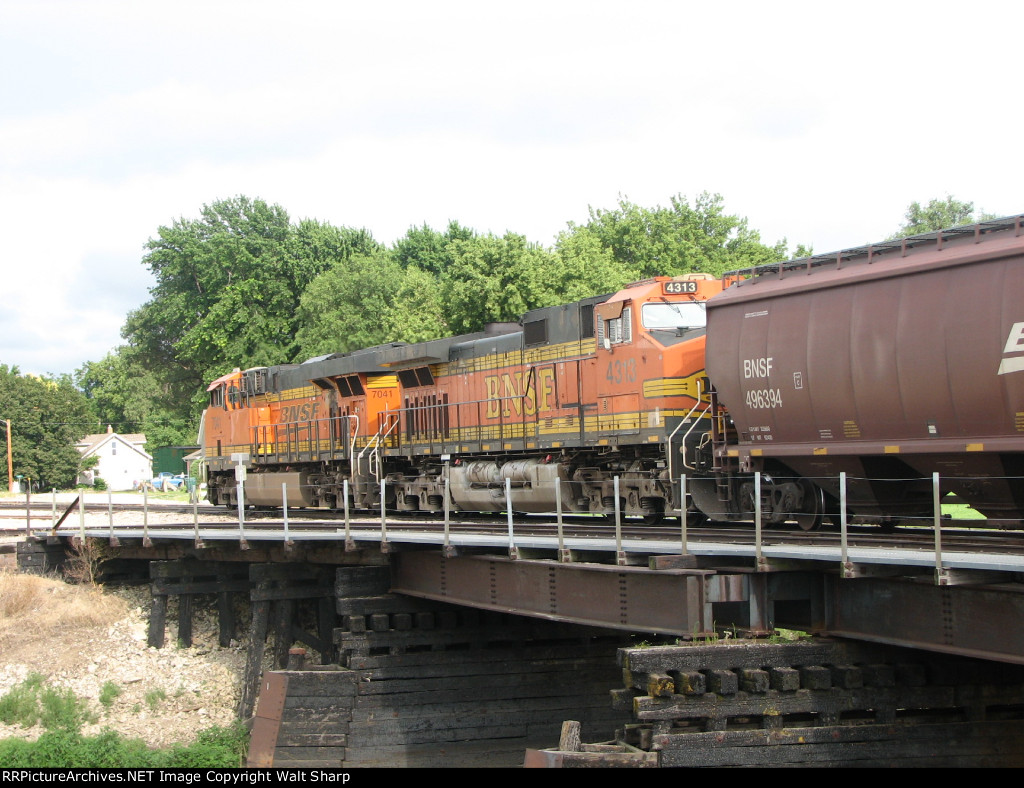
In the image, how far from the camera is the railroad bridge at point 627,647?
10891 millimetres

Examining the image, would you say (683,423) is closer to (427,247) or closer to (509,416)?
(509,416)

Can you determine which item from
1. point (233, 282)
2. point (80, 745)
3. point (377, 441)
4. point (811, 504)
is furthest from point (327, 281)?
point (811, 504)

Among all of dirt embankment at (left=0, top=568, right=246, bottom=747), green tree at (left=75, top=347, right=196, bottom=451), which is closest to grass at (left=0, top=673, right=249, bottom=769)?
dirt embankment at (left=0, top=568, right=246, bottom=747)

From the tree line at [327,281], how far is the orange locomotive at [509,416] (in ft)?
43.5

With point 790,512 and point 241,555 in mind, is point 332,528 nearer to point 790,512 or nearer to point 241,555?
point 241,555

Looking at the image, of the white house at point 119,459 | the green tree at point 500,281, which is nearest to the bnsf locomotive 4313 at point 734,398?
the green tree at point 500,281

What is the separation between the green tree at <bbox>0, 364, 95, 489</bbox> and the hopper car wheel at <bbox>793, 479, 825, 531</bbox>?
6317cm

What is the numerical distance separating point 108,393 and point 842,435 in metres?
120

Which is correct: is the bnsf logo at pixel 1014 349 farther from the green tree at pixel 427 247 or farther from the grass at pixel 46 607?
the green tree at pixel 427 247

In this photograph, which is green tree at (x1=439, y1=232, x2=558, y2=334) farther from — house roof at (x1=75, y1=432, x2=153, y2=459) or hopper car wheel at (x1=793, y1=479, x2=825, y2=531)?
house roof at (x1=75, y1=432, x2=153, y2=459)

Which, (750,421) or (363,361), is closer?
(750,421)

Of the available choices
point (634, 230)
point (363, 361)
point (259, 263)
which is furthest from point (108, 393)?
point (363, 361)

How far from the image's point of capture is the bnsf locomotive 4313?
43.4 feet

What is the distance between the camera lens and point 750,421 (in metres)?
16.0
